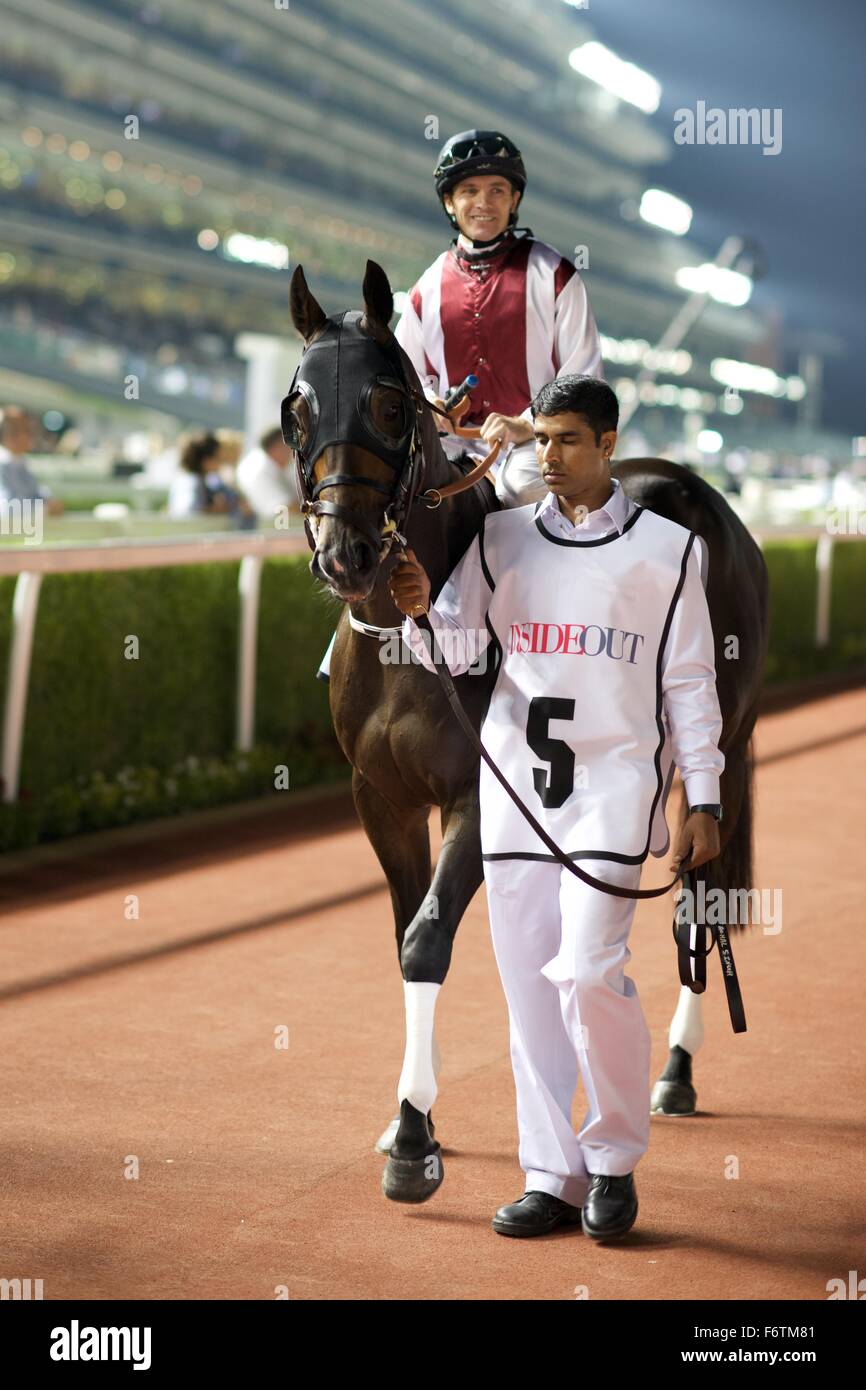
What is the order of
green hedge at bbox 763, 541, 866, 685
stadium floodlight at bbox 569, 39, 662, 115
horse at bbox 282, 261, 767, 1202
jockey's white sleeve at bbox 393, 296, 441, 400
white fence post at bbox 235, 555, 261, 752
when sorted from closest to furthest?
horse at bbox 282, 261, 767, 1202, jockey's white sleeve at bbox 393, 296, 441, 400, white fence post at bbox 235, 555, 261, 752, green hedge at bbox 763, 541, 866, 685, stadium floodlight at bbox 569, 39, 662, 115

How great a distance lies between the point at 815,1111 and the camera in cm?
391

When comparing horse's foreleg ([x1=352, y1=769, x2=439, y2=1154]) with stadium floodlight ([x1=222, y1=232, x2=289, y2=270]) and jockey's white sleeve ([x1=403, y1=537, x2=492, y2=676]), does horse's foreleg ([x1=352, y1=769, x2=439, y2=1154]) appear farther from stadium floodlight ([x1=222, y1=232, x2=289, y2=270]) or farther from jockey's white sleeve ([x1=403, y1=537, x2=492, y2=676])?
stadium floodlight ([x1=222, y1=232, x2=289, y2=270])

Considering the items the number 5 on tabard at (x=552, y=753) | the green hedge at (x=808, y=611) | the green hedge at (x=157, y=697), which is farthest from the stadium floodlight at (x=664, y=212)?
the number 5 on tabard at (x=552, y=753)

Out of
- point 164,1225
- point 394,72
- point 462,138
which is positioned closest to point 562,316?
point 462,138

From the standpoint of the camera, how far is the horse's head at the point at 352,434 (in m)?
2.83

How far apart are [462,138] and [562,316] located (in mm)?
465

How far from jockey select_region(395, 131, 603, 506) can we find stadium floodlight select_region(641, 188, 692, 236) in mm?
95738

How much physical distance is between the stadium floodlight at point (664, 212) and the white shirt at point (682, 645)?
317 ft

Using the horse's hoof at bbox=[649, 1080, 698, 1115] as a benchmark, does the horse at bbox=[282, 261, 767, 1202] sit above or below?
above

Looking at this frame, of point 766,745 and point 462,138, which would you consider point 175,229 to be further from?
point 462,138

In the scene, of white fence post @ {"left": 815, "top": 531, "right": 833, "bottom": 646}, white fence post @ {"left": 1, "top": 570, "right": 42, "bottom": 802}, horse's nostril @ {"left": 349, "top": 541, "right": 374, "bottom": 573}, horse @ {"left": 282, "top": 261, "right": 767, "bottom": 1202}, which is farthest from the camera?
white fence post @ {"left": 815, "top": 531, "right": 833, "bottom": 646}

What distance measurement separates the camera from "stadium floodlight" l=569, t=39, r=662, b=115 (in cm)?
9706

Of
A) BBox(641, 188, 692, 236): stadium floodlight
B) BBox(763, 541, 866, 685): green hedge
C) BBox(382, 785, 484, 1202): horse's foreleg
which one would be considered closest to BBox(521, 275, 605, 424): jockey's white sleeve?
BBox(382, 785, 484, 1202): horse's foreleg

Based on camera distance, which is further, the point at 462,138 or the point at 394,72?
the point at 394,72
